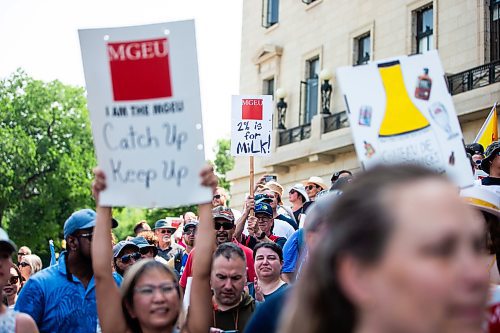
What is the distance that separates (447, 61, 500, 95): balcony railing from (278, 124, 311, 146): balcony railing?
769cm

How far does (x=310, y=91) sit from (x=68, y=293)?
Answer: 23.6 m

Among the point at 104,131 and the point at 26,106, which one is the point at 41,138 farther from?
the point at 104,131

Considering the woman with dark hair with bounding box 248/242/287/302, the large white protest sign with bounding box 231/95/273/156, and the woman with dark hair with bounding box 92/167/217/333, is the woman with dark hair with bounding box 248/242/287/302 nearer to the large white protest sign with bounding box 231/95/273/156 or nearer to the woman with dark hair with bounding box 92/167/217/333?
the woman with dark hair with bounding box 92/167/217/333

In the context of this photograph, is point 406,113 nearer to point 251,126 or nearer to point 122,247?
point 122,247

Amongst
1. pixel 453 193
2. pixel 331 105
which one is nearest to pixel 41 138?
pixel 331 105

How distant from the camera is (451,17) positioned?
830 inches

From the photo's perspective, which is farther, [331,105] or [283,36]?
[283,36]

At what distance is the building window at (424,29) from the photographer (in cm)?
2225

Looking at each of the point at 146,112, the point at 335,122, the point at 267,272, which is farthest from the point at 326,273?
the point at 335,122

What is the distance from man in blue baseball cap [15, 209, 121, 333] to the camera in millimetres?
4950

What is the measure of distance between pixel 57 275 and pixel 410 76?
2531 mm

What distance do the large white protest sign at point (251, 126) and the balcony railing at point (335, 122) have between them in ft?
47.4

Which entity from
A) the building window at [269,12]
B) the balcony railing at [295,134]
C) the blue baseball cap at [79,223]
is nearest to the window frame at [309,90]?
the balcony railing at [295,134]

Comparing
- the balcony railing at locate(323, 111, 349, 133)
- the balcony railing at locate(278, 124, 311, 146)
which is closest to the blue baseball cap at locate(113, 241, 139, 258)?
the balcony railing at locate(323, 111, 349, 133)
